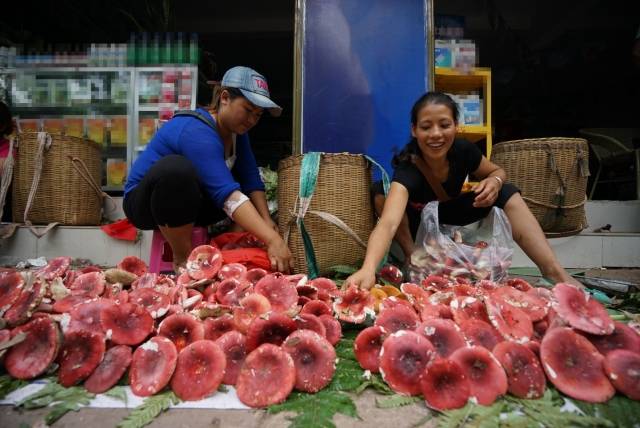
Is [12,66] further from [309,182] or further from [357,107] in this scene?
[309,182]

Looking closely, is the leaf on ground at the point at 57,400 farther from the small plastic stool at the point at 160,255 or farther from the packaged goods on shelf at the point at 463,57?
the packaged goods on shelf at the point at 463,57

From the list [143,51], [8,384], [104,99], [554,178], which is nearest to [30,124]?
[104,99]

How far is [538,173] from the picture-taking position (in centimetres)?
350

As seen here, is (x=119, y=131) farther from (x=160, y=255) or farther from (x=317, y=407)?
(x=317, y=407)

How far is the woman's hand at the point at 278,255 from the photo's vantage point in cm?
251

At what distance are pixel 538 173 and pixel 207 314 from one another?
117 inches

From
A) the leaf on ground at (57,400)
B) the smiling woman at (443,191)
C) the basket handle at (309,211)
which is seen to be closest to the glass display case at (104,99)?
the basket handle at (309,211)

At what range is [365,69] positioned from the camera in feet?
12.8

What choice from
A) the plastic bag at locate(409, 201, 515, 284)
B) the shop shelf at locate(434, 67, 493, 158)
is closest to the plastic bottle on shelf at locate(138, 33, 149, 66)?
the shop shelf at locate(434, 67, 493, 158)

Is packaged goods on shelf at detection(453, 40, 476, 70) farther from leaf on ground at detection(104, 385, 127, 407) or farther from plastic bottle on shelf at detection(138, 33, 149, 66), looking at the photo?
leaf on ground at detection(104, 385, 127, 407)

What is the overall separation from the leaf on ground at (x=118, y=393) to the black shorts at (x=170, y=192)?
1.28 m

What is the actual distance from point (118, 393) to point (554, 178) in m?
3.44

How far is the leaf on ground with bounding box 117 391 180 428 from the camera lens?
1.20 m

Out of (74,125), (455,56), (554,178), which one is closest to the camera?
(554,178)
